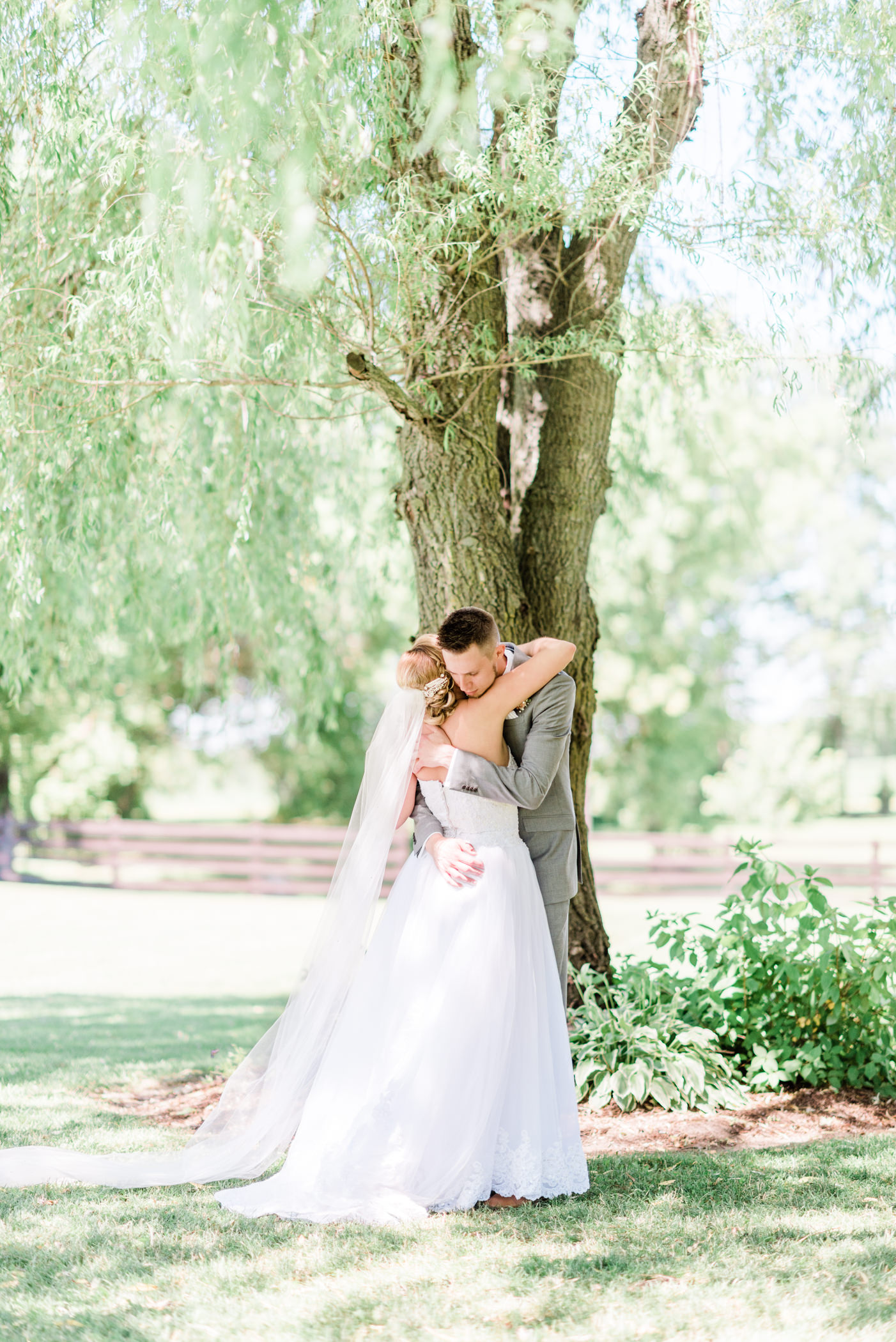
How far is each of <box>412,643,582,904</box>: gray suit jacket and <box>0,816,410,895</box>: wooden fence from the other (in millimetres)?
12682

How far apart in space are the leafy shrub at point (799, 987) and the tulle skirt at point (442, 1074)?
140 cm

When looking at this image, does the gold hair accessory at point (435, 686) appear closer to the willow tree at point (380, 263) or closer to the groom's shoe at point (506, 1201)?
the willow tree at point (380, 263)

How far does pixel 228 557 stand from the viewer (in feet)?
21.6

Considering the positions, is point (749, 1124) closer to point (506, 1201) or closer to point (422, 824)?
point (506, 1201)

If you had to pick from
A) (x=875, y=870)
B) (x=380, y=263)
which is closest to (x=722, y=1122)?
(x=380, y=263)

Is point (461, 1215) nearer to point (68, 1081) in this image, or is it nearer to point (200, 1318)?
point (200, 1318)

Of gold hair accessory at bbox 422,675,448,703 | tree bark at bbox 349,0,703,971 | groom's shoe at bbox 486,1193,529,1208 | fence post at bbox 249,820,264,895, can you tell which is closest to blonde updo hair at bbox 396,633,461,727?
gold hair accessory at bbox 422,675,448,703

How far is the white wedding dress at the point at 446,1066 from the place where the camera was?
143 inches

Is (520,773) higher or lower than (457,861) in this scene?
higher

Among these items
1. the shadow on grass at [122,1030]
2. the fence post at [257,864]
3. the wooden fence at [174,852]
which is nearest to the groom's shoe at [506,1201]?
the shadow on grass at [122,1030]

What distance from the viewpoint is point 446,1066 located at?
146 inches

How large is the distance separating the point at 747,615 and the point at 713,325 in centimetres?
1978

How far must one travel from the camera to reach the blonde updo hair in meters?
4.04

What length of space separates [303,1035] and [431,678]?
129 cm
